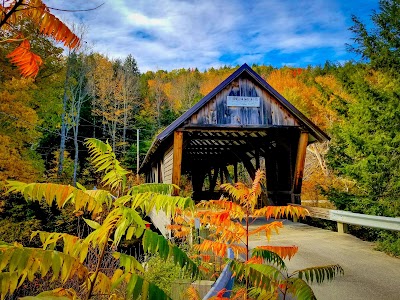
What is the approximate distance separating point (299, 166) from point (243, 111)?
9.72ft

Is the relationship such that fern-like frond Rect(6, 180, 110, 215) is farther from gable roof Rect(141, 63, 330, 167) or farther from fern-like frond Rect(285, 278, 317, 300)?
gable roof Rect(141, 63, 330, 167)

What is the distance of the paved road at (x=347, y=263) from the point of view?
4.58m

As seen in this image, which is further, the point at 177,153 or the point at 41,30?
the point at 177,153

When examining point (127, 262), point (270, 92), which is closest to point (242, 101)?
→ point (270, 92)

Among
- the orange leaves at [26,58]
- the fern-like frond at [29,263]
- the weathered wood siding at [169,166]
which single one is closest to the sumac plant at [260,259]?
the fern-like frond at [29,263]

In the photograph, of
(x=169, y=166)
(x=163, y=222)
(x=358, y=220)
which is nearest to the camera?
(x=358, y=220)

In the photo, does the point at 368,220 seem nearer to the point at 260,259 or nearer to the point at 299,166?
the point at 299,166

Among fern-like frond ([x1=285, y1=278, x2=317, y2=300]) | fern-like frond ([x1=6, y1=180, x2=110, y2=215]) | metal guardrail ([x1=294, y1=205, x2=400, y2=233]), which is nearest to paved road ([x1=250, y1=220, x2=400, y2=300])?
metal guardrail ([x1=294, y1=205, x2=400, y2=233])

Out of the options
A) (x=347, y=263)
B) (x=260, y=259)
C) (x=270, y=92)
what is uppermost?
(x=270, y=92)

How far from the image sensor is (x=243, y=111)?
1122 centimetres

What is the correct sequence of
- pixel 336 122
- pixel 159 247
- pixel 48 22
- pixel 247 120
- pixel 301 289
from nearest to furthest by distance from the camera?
1. pixel 159 247
2. pixel 301 289
3. pixel 48 22
4. pixel 247 120
5. pixel 336 122

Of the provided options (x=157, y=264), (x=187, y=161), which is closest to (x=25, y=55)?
(x=157, y=264)

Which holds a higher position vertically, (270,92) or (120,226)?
(270,92)

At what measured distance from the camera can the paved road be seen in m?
4.58
